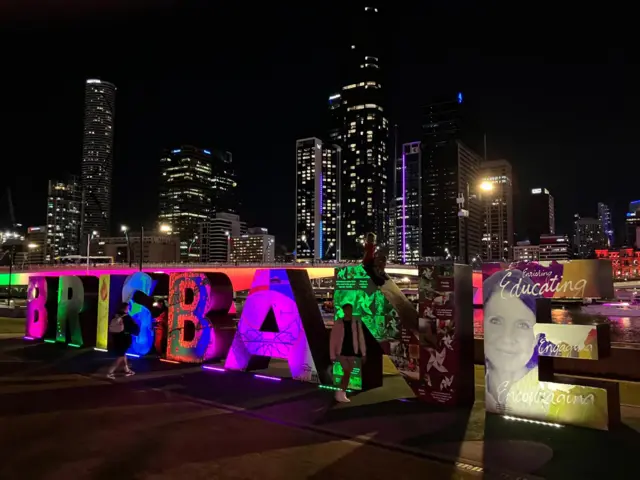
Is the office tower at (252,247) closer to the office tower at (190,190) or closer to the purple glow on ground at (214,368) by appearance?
the office tower at (190,190)

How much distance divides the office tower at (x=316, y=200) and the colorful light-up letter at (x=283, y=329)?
524 ft

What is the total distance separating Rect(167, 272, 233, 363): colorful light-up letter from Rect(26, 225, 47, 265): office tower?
12458cm

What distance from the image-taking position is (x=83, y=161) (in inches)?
7712

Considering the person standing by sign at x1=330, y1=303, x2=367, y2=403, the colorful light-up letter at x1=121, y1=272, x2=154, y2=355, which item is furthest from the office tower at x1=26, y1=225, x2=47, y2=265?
the person standing by sign at x1=330, y1=303, x2=367, y2=403

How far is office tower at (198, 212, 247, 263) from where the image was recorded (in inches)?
6216

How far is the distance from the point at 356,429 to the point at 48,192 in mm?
131749

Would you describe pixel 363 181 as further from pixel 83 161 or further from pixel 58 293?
pixel 58 293

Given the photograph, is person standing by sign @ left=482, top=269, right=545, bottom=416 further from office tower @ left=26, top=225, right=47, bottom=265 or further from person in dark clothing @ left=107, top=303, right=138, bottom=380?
office tower @ left=26, top=225, right=47, bottom=265

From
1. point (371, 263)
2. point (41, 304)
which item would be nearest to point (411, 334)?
point (371, 263)

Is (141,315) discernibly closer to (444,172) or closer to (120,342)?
(120,342)

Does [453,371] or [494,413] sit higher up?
[453,371]

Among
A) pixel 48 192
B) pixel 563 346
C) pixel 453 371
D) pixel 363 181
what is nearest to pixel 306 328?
pixel 453 371

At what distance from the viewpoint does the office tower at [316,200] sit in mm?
176125

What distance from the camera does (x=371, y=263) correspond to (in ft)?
34.6
